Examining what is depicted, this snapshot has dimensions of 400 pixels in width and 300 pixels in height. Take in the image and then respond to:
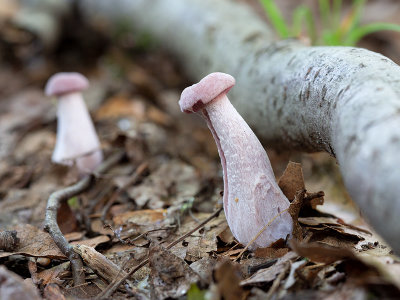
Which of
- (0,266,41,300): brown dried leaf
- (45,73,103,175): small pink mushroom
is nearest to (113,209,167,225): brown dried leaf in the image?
(45,73,103,175): small pink mushroom

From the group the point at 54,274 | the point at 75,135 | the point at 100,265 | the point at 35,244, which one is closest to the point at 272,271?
the point at 100,265

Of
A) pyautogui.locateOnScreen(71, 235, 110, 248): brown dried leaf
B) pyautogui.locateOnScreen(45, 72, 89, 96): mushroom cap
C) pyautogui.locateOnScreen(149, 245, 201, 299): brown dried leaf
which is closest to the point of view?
pyautogui.locateOnScreen(149, 245, 201, 299): brown dried leaf

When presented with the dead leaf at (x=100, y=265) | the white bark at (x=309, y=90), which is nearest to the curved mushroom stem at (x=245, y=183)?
the white bark at (x=309, y=90)

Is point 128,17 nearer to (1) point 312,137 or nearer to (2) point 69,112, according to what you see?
(2) point 69,112

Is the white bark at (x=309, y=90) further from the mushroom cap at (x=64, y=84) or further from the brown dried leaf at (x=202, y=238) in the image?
the mushroom cap at (x=64, y=84)

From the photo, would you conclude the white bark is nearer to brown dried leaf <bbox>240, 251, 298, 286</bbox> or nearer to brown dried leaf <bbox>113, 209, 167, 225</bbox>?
brown dried leaf <bbox>240, 251, 298, 286</bbox>

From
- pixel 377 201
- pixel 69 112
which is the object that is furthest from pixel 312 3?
pixel 377 201
